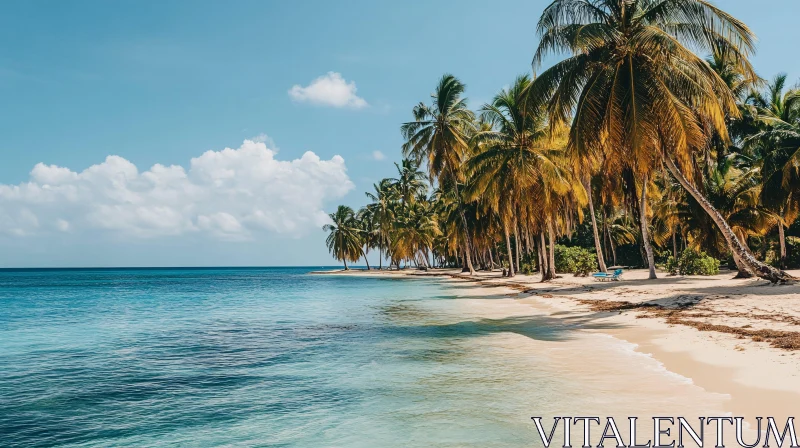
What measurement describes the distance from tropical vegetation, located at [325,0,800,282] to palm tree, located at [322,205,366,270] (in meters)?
42.8

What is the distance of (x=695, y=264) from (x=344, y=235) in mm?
67197

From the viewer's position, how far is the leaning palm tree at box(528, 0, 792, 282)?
15.5 m

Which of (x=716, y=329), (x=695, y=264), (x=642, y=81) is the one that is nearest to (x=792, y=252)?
(x=695, y=264)

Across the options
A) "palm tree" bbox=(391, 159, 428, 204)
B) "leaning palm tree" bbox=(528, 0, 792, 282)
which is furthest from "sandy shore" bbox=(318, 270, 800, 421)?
"palm tree" bbox=(391, 159, 428, 204)

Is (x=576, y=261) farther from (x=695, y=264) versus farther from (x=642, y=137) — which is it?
(x=642, y=137)

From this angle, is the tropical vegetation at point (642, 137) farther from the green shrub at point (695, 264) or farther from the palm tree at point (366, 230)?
the palm tree at point (366, 230)

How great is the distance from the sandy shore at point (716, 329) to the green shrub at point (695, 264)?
7327 mm

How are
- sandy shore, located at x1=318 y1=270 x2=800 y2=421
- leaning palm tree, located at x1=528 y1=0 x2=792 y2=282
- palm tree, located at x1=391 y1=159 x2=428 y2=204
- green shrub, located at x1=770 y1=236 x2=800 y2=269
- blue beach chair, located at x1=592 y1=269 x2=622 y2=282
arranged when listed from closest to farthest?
sandy shore, located at x1=318 y1=270 x2=800 y2=421
leaning palm tree, located at x1=528 y1=0 x2=792 y2=282
blue beach chair, located at x1=592 y1=269 x2=622 y2=282
green shrub, located at x1=770 y1=236 x2=800 y2=269
palm tree, located at x1=391 y1=159 x2=428 y2=204

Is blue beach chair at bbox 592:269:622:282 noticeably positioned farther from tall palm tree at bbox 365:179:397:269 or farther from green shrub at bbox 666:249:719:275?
tall palm tree at bbox 365:179:397:269

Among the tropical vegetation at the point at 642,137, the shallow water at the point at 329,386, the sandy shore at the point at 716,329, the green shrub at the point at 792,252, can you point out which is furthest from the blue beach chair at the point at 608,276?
the shallow water at the point at 329,386

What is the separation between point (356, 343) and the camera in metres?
13.0

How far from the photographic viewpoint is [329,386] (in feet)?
28.0

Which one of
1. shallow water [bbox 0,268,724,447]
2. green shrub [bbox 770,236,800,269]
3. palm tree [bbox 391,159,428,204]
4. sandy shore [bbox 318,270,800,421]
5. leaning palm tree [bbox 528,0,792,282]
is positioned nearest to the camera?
shallow water [bbox 0,268,724,447]

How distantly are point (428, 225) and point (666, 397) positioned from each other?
2419 inches
